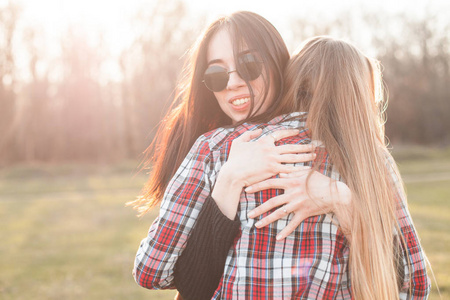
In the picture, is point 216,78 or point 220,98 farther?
point 220,98

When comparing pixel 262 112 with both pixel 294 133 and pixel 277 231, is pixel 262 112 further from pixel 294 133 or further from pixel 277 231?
pixel 277 231

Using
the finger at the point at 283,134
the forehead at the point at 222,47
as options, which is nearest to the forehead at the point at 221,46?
the forehead at the point at 222,47

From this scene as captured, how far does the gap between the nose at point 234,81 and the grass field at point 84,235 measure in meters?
1.01

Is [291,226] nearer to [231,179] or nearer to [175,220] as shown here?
[231,179]

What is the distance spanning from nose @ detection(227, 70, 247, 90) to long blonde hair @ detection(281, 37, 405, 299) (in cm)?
27

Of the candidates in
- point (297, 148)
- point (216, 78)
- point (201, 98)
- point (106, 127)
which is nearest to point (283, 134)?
point (297, 148)

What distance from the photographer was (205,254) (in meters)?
1.59

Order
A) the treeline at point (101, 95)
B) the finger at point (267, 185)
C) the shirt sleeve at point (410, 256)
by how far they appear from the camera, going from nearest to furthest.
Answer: the finger at point (267, 185)
the shirt sleeve at point (410, 256)
the treeline at point (101, 95)

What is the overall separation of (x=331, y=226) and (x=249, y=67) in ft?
2.48

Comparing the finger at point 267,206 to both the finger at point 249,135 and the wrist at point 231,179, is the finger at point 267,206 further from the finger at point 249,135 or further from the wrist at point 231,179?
the finger at point 249,135

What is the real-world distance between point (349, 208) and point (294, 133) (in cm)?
33

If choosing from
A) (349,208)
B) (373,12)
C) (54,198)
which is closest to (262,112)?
(349,208)

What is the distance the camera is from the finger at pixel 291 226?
1460 mm

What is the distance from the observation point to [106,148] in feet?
76.4
